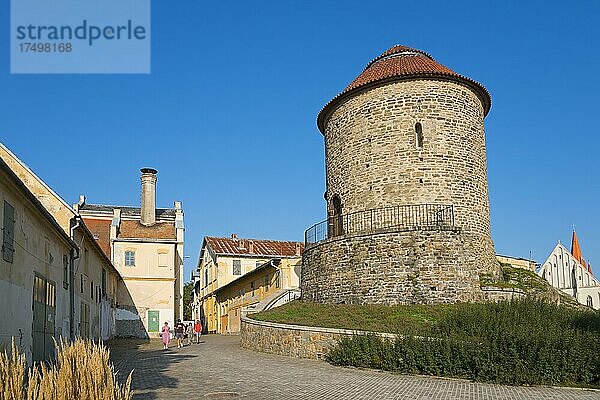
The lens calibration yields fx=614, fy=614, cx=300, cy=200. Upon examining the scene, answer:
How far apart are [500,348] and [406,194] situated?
453 inches

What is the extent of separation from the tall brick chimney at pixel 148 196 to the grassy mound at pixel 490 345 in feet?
86.4

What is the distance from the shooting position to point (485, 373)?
15305 millimetres

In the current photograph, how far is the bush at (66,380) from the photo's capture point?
567cm

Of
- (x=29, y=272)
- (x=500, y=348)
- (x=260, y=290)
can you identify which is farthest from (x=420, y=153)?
(x=260, y=290)

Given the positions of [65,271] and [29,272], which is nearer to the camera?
[29,272]

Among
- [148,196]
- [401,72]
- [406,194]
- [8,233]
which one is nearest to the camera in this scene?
[8,233]

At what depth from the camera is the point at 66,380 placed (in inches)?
230

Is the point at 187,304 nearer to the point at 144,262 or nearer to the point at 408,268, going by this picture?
the point at 144,262

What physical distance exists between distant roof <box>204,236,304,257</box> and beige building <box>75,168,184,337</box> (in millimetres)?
8191

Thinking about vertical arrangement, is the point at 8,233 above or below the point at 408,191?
below

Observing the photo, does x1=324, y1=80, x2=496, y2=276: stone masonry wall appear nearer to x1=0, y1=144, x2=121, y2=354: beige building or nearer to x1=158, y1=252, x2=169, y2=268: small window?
x1=0, y1=144, x2=121, y2=354: beige building

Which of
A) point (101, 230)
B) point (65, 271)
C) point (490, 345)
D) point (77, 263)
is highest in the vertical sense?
point (101, 230)

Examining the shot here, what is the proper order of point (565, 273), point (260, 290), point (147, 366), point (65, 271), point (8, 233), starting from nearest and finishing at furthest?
1. point (8, 233)
2. point (147, 366)
3. point (65, 271)
4. point (260, 290)
5. point (565, 273)

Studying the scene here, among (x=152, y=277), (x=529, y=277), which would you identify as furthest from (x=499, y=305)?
(x=152, y=277)
